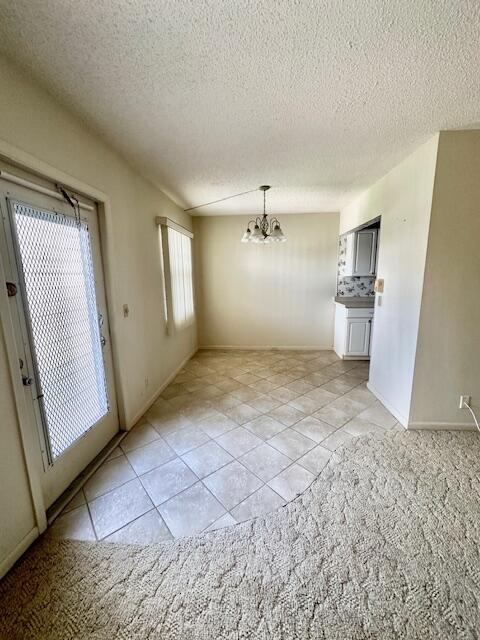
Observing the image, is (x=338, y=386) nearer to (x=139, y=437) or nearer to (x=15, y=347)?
(x=139, y=437)

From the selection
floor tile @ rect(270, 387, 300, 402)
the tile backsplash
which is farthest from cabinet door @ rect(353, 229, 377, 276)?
floor tile @ rect(270, 387, 300, 402)

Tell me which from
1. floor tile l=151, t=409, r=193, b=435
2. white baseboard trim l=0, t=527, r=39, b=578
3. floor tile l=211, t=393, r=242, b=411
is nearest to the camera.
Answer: white baseboard trim l=0, t=527, r=39, b=578

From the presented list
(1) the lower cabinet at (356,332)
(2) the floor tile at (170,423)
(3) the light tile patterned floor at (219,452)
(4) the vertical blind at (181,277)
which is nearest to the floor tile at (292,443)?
(3) the light tile patterned floor at (219,452)

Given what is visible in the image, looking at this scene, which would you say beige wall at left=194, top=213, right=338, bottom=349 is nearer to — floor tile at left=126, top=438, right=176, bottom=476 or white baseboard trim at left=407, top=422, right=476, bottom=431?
white baseboard trim at left=407, top=422, right=476, bottom=431

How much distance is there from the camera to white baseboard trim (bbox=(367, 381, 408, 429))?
244 cm

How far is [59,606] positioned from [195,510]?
71 cm

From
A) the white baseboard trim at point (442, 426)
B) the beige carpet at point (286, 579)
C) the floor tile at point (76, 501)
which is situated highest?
the white baseboard trim at point (442, 426)

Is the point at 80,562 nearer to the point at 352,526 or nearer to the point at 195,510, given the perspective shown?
the point at 195,510

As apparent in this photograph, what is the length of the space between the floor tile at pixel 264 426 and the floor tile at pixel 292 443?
66 millimetres

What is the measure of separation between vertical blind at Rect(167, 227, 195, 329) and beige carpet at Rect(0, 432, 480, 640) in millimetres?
2697

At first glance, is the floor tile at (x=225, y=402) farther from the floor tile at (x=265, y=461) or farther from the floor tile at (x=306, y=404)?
the floor tile at (x=265, y=461)

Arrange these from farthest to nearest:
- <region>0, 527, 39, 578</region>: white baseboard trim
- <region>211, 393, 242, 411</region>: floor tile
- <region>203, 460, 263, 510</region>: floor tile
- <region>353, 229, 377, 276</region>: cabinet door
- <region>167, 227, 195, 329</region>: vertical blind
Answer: <region>353, 229, 377, 276</region>: cabinet door → <region>167, 227, 195, 329</region>: vertical blind → <region>211, 393, 242, 411</region>: floor tile → <region>203, 460, 263, 510</region>: floor tile → <region>0, 527, 39, 578</region>: white baseboard trim

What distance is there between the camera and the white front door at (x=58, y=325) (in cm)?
143

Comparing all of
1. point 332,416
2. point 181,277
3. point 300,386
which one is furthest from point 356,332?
point 181,277
